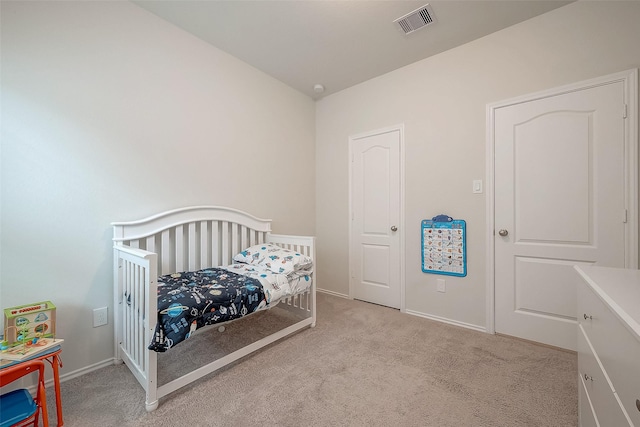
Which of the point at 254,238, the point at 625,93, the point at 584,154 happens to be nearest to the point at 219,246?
the point at 254,238

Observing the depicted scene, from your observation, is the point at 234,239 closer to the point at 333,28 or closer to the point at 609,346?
the point at 333,28

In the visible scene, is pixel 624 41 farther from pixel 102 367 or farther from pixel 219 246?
pixel 102 367

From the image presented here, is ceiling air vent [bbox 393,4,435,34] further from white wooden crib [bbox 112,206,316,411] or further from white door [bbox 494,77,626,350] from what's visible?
white wooden crib [bbox 112,206,316,411]

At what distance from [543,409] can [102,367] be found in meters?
2.61

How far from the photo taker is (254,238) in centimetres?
265

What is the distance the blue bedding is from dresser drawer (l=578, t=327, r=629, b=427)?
1612 millimetres

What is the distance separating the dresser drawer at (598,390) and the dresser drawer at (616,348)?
0.14 feet

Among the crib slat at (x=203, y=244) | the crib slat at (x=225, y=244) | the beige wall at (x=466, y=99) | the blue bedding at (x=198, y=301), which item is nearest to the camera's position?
the blue bedding at (x=198, y=301)

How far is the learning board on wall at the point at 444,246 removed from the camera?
7.83 feet

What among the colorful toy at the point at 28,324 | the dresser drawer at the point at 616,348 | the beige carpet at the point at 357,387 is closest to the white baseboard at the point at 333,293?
→ the beige carpet at the point at 357,387

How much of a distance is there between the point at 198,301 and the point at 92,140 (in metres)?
1.30

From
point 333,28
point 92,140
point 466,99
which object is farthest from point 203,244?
point 466,99

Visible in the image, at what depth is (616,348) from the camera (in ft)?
2.51

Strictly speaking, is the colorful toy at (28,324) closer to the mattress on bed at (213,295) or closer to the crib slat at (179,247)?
the mattress on bed at (213,295)
